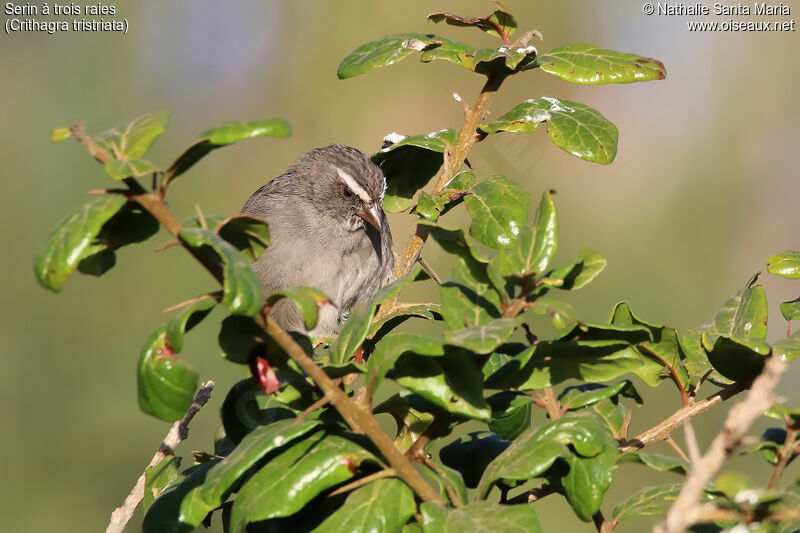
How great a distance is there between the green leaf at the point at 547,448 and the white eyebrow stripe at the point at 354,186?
438 centimetres

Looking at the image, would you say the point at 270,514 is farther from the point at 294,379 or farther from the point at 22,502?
the point at 22,502

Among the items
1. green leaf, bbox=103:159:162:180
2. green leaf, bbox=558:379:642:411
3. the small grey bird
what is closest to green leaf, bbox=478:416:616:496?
green leaf, bbox=558:379:642:411

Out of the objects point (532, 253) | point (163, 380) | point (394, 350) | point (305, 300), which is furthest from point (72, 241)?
point (532, 253)

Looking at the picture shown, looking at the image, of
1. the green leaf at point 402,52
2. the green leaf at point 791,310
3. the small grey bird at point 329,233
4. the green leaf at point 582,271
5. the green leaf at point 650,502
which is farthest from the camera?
the small grey bird at point 329,233

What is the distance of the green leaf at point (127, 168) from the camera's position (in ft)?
4.65

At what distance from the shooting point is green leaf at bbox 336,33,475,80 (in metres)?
2.61

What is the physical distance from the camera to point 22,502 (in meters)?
5.38

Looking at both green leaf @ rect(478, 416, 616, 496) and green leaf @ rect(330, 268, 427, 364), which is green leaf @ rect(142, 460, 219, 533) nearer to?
green leaf @ rect(330, 268, 427, 364)

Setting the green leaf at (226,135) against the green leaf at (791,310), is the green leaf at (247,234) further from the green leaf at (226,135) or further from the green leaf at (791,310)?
the green leaf at (791,310)

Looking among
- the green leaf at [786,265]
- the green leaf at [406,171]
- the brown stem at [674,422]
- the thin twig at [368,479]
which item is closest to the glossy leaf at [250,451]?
the thin twig at [368,479]

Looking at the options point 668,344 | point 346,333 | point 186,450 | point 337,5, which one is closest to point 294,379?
point 346,333

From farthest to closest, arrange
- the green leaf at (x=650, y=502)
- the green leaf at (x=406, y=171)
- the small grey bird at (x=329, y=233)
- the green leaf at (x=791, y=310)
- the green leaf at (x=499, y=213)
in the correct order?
1. the small grey bird at (x=329, y=233)
2. the green leaf at (x=406, y=171)
3. the green leaf at (x=499, y=213)
4. the green leaf at (x=791, y=310)
5. the green leaf at (x=650, y=502)

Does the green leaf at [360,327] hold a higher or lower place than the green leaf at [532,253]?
lower

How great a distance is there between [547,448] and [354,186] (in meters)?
4.52
